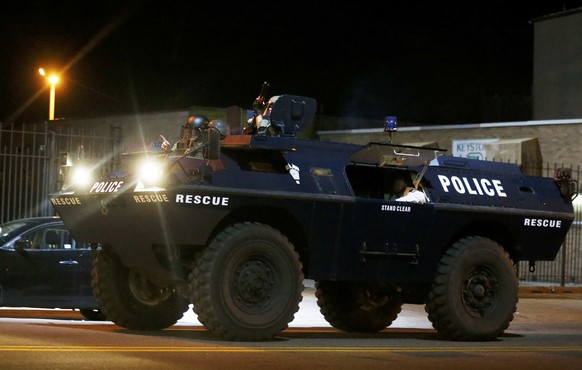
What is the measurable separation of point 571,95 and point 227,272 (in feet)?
93.0

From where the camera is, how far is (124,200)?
10.9 m

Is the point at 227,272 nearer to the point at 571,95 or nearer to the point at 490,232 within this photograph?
the point at 490,232

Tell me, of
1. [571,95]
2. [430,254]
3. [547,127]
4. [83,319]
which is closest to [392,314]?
[430,254]

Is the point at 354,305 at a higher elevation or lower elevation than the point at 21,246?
lower

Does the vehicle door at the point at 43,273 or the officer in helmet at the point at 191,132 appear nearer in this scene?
the officer in helmet at the point at 191,132

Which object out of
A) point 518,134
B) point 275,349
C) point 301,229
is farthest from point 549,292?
point 275,349

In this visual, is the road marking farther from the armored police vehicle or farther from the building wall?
the building wall

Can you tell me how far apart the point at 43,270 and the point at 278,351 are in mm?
6196

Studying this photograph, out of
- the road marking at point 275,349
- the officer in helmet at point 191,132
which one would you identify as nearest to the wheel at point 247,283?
the road marking at point 275,349

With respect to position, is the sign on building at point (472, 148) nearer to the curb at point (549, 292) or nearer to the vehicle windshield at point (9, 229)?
the curb at point (549, 292)

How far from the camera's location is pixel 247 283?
10.9m

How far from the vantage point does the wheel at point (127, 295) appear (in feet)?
39.3

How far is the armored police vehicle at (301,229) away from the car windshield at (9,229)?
11.2ft

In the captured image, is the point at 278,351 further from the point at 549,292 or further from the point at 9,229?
the point at 549,292
